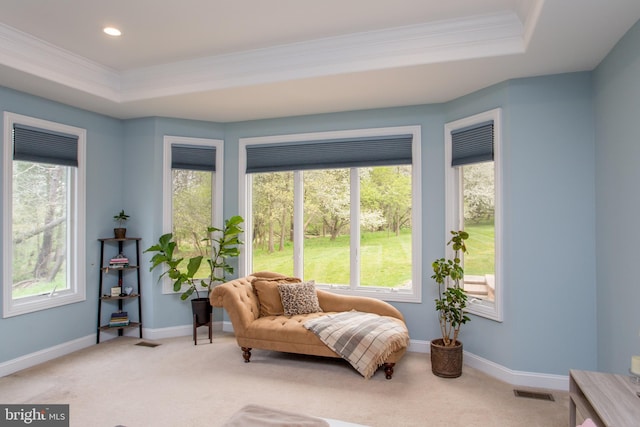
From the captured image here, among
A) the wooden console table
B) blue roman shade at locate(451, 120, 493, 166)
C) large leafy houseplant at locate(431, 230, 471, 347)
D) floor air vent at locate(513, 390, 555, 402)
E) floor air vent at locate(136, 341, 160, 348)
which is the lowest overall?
floor air vent at locate(513, 390, 555, 402)

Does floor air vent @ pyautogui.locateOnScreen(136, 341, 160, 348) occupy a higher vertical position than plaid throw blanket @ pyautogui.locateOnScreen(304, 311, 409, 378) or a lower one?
lower

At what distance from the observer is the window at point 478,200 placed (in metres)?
3.73

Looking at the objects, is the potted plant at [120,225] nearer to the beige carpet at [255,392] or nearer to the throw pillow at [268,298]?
the beige carpet at [255,392]

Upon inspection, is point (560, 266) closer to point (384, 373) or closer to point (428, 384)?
point (428, 384)

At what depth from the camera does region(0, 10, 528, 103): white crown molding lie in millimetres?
3170

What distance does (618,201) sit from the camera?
296 centimetres

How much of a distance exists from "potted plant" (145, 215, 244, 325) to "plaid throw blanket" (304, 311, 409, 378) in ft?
4.69

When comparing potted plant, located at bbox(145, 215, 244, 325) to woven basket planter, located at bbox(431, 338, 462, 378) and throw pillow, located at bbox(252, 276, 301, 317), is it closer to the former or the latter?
throw pillow, located at bbox(252, 276, 301, 317)

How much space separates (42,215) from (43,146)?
701mm

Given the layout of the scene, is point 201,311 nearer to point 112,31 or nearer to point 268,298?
point 268,298

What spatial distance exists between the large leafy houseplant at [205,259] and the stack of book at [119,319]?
23.9 inches

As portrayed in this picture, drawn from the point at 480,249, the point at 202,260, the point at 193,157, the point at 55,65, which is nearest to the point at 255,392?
the point at 202,260

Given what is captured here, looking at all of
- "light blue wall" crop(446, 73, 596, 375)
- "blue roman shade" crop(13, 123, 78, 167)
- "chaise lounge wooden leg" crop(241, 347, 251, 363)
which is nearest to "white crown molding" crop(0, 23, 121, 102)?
"blue roman shade" crop(13, 123, 78, 167)

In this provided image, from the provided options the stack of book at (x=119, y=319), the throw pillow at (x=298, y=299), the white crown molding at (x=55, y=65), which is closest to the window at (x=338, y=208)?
the throw pillow at (x=298, y=299)
